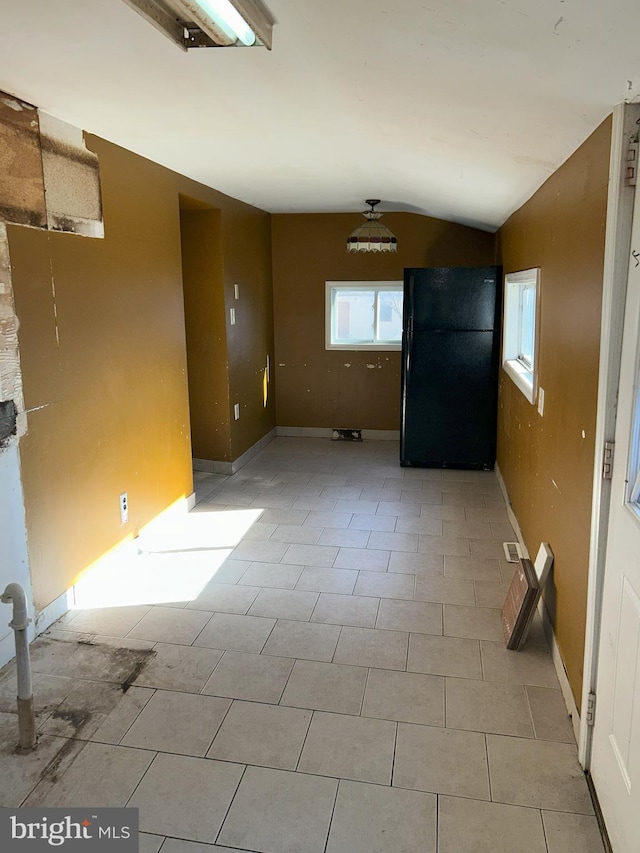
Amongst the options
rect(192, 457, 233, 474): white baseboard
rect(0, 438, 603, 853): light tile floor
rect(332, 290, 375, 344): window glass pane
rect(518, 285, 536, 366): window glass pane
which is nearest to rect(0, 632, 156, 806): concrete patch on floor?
rect(0, 438, 603, 853): light tile floor

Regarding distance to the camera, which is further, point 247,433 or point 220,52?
point 247,433

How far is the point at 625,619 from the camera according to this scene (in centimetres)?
175

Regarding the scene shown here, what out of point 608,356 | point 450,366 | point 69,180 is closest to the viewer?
point 608,356

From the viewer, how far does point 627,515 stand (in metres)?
1.75

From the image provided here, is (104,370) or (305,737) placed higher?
(104,370)

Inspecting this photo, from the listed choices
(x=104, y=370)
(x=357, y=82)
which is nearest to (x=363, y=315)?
(x=104, y=370)

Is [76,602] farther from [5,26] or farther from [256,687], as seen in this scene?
[5,26]

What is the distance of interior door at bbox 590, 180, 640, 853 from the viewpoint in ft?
5.41

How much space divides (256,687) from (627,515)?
1.55 metres

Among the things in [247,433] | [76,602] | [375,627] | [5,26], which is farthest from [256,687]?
[247,433]

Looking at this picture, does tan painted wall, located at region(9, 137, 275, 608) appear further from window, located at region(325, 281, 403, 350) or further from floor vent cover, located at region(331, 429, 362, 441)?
floor vent cover, located at region(331, 429, 362, 441)

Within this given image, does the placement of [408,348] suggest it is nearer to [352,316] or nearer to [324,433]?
[352,316]

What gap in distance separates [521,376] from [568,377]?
4.92ft

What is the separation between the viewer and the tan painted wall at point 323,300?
616 centimetres
